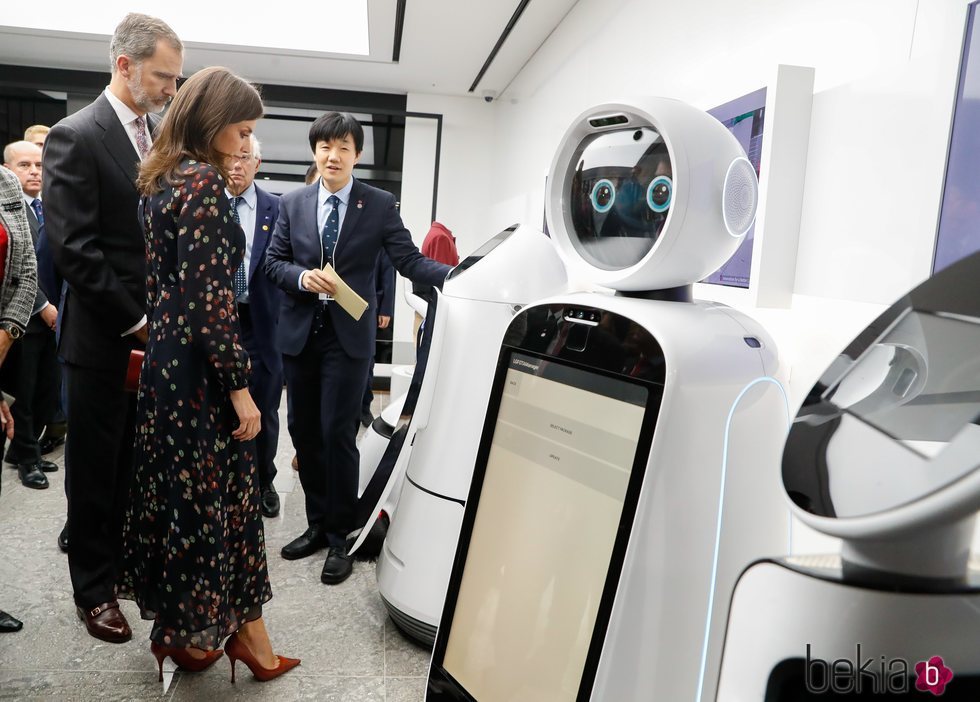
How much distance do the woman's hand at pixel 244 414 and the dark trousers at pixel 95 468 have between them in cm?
52

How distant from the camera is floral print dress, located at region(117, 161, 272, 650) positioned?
160 cm

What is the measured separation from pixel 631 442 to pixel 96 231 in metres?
1.59

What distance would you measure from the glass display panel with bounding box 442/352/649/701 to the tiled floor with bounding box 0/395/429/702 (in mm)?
744

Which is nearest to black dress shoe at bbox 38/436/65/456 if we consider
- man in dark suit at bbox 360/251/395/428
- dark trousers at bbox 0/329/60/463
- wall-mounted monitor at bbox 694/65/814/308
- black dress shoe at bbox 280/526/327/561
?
dark trousers at bbox 0/329/60/463

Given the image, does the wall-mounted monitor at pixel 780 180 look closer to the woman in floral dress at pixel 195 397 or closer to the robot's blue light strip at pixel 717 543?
the robot's blue light strip at pixel 717 543

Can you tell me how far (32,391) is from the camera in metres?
3.70

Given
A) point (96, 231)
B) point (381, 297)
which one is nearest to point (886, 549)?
point (96, 231)

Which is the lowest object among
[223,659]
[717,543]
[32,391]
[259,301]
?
[223,659]

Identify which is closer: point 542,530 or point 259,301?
point 542,530

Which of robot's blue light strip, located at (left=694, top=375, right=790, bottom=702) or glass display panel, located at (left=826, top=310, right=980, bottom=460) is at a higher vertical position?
glass display panel, located at (left=826, top=310, right=980, bottom=460)

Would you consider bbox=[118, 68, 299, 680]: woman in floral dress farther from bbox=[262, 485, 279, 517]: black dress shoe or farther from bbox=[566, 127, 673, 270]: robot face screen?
bbox=[262, 485, 279, 517]: black dress shoe

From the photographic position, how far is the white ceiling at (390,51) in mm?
4297

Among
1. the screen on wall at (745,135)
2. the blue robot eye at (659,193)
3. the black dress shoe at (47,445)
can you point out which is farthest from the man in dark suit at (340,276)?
the black dress shoe at (47,445)

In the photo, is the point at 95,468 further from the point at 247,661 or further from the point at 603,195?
the point at 603,195
